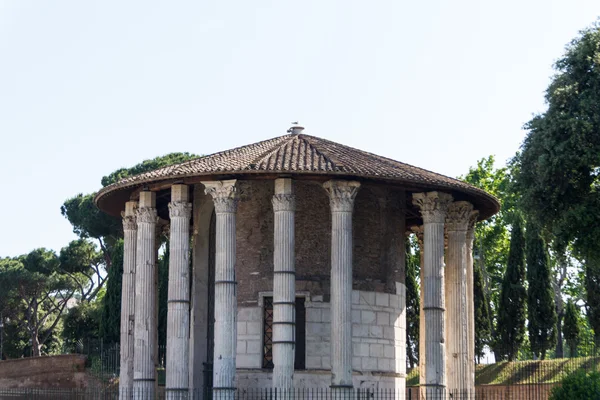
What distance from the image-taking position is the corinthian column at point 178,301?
24422mm

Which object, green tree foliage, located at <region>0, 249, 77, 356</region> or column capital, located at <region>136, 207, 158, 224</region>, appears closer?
column capital, located at <region>136, 207, 158, 224</region>

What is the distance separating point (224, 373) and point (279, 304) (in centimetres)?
195

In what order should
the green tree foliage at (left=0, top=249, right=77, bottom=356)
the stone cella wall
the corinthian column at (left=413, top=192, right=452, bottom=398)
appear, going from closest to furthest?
the corinthian column at (left=413, top=192, right=452, bottom=398)
the stone cella wall
the green tree foliage at (left=0, top=249, right=77, bottom=356)

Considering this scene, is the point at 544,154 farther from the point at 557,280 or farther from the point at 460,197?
the point at 557,280

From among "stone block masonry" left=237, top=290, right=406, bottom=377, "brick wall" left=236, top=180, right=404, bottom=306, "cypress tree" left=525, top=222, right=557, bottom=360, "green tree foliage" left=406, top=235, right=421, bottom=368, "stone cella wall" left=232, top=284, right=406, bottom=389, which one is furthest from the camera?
"green tree foliage" left=406, top=235, right=421, bottom=368

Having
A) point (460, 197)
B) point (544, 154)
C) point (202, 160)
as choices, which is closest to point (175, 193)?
point (202, 160)

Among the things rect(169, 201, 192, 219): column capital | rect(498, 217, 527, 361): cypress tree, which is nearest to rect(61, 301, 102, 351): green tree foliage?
rect(498, 217, 527, 361): cypress tree

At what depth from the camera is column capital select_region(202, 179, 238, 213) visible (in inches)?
965

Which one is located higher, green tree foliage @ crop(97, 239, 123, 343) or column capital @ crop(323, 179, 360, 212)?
column capital @ crop(323, 179, 360, 212)

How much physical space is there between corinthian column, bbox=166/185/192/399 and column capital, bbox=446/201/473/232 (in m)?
6.75

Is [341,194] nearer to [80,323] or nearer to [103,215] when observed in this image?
[103,215]

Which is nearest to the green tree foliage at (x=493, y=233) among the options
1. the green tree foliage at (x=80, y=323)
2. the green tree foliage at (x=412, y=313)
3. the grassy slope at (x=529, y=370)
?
the green tree foliage at (x=412, y=313)

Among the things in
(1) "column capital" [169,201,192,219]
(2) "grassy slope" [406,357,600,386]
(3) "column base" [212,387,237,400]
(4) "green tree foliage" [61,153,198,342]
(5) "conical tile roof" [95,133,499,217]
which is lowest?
(3) "column base" [212,387,237,400]

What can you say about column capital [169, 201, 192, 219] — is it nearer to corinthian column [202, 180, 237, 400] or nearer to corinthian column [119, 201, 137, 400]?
corinthian column [202, 180, 237, 400]
